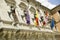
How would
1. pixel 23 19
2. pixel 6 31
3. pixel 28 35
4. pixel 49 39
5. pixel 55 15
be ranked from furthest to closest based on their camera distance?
pixel 55 15, pixel 49 39, pixel 23 19, pixel 28 35, pixel 6 31

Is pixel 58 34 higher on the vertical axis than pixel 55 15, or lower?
lower

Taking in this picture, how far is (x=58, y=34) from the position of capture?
67.5 ft

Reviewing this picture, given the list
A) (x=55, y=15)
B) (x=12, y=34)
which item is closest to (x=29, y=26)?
(x=12, y=34)

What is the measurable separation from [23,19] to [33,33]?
233 cm

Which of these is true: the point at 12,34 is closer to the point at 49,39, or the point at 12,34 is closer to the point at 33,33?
the point at 33,33

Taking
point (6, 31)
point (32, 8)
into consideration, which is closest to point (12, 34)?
point (6, 31)

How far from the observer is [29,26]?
626 inches

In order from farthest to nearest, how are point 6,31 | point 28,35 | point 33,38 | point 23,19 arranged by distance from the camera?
point 23,19 < point 33,38 < point 28,35 < point 6,31

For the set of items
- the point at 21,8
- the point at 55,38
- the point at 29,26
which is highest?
the point at 21,8

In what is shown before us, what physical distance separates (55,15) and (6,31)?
15895 millimetres

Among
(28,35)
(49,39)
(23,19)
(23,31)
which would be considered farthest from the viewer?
(49,39)

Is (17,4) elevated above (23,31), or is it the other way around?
(17,4)

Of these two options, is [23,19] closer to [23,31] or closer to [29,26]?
[29,26]

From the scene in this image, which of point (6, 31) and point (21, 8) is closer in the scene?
point (6, 31)
